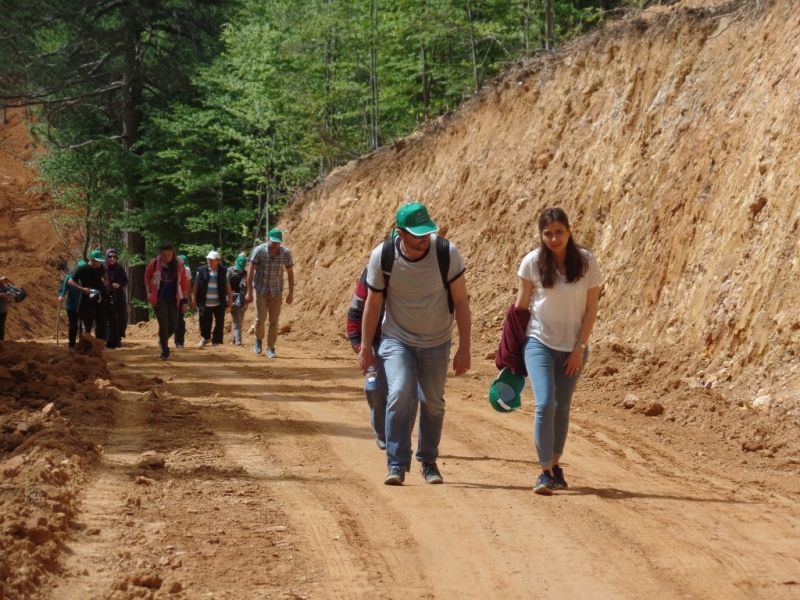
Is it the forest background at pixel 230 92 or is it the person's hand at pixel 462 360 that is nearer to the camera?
the person's hand at pixel 462 360

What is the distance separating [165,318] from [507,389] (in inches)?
419

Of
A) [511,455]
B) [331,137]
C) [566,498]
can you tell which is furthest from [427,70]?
[566,498]

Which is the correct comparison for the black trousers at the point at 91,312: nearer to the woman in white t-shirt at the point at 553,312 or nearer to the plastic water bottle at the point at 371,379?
the plastic water bottle at the point at 371,379

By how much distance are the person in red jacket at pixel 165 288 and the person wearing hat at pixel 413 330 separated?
10.0 metres

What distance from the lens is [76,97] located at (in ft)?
→ 105

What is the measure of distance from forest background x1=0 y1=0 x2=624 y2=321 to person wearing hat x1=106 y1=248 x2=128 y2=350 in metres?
7.44

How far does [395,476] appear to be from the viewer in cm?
725

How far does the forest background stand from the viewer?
86.0 ft

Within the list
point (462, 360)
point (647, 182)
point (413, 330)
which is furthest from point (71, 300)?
point (462, 360)

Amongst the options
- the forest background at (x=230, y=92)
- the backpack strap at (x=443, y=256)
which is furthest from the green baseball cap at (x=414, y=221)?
the forest background at (x=230, y=92)

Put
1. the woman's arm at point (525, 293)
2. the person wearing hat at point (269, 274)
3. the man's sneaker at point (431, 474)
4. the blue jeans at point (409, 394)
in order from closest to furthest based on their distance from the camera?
1. the woman's arm at point (525, 293)
2. the blue jeans at point (409, 394)
3. the man's sneaker at point (431, 474)
4. the person wearing hat at point (269, 274)

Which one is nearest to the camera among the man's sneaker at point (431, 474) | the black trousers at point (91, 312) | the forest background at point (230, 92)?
the man's sneaker at point (431, 474)

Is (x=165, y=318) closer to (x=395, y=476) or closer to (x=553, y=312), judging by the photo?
(x=395, y=476)

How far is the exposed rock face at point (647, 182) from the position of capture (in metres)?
11.8
